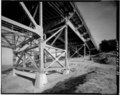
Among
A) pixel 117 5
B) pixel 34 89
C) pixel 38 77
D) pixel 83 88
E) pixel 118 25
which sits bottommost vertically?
pixel 34 89

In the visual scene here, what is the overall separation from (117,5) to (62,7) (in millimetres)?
3303

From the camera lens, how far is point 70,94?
2.77 metres

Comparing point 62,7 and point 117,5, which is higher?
point 62,7

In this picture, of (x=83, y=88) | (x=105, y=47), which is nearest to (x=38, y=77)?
(x=83, y=88)

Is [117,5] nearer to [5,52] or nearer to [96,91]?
[96,91]

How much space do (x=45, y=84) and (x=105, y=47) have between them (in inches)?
791

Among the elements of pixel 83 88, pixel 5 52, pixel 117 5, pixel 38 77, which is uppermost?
pixel 117 5

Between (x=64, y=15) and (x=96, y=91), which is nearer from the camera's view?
(x=96, y=91)

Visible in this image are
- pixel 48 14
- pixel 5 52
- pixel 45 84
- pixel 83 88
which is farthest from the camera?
pixel 5 52

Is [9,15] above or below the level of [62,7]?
below

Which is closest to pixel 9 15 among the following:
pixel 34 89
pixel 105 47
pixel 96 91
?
pixel 34 89

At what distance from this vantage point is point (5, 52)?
726 cm

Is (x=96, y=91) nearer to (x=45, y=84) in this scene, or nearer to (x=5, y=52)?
(x=45, y=84)

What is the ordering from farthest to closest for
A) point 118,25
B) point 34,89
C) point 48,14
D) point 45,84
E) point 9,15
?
point 48,14 → point 9,15 → point 45,84 → point 34,89 → point 118,25
